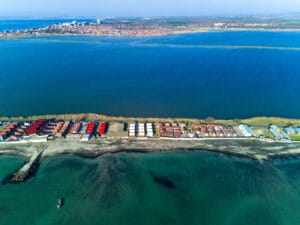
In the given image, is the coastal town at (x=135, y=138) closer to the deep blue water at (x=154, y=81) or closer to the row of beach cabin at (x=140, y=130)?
the row of beach cabin at (x=140, y=130)

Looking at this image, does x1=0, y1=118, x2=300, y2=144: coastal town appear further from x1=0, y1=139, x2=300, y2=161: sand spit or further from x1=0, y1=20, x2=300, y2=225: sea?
x1=0, y1=20, x2=300, y2=225: sea

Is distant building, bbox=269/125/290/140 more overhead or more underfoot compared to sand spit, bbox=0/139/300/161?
more overhead

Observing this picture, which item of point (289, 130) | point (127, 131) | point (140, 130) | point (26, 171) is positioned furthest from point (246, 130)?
point (26, 171)

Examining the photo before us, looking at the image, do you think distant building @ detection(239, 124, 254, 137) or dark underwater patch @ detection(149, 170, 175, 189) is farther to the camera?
distant building @ detection(239, 124, 254, 137)

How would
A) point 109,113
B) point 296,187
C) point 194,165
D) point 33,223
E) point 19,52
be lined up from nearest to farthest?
point 33,223 < point 296,187 < point 194,165 < point 109,113 < point 19,52

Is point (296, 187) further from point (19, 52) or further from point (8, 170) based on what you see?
point (19, 52)

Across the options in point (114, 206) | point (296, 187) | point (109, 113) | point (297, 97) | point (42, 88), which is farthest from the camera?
point (42, 88)

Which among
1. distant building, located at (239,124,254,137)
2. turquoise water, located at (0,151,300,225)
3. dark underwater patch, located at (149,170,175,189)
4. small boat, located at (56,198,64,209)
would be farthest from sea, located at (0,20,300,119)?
small boat, located at (56,198,64,209)

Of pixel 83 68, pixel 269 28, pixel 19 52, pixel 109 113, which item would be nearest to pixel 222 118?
pixel 109 113
